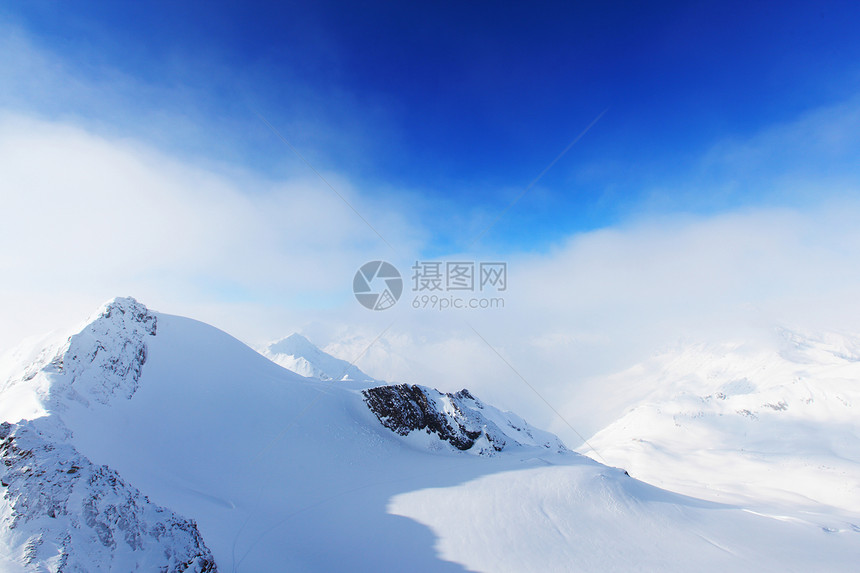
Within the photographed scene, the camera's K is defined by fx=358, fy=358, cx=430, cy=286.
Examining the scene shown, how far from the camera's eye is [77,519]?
33.5 feet

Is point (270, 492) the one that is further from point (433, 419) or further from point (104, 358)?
point (433, 419)

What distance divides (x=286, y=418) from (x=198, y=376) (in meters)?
8.58

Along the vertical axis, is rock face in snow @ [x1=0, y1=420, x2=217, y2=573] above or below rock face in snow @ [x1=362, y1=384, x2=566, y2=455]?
below

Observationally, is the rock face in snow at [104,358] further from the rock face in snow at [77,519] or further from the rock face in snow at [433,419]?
the rock face in snow at [433,419]

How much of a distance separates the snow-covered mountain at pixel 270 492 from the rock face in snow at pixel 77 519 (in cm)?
4

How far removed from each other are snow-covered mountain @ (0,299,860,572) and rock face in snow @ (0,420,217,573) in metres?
0.04

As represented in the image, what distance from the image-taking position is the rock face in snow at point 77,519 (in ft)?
30.7

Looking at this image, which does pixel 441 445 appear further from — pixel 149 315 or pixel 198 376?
pixel 149 315

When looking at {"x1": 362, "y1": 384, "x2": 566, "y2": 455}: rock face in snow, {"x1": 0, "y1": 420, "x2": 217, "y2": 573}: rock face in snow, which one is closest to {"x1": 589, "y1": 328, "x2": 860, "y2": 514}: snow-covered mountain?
{"x1": 362, "y1": 384, "x2": 566, "y2": 455}: rock face in snow

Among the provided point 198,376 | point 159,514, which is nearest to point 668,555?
point 159,514

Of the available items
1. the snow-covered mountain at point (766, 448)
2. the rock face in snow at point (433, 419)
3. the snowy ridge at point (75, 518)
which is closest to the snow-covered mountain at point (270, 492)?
the snowy ridge at point (75, 518)

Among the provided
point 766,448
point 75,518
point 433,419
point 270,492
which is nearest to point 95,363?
point 270,492

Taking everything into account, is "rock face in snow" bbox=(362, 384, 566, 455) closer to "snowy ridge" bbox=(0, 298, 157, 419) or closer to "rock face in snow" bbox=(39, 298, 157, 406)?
"rock face in snow" bbox=(39, 298, 157, 406)

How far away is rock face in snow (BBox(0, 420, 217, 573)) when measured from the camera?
937 centimetres
